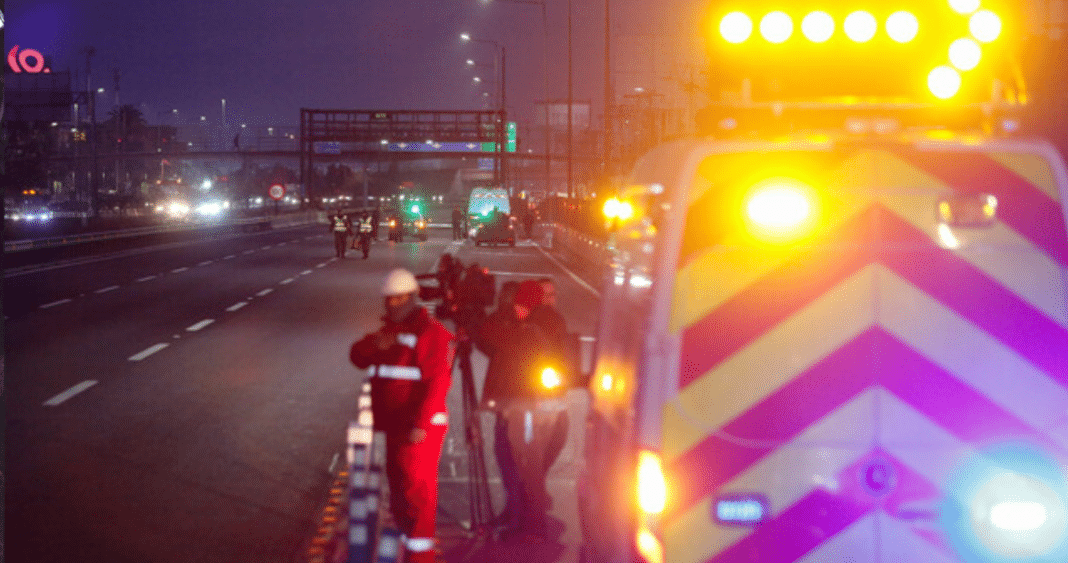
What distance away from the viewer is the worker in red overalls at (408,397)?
7.74 m

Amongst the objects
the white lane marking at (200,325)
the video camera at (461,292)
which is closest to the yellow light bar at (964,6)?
the video camera at (461,292)

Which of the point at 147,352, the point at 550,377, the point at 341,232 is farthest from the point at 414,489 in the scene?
the point at 341,232

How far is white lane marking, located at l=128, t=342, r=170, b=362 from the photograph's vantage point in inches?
763

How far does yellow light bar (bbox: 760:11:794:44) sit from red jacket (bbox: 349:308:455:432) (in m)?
2.90

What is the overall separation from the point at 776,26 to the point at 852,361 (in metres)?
1.45

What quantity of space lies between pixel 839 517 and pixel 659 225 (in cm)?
114

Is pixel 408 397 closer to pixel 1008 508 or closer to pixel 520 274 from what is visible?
pixel 1008 508

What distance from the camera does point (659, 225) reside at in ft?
16.0

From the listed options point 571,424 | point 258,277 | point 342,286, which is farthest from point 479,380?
point 258,277

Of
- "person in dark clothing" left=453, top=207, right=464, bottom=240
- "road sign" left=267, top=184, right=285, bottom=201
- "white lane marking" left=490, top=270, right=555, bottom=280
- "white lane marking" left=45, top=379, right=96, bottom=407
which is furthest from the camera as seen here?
"road sign" left=267, top=184, right=285, bottom=201

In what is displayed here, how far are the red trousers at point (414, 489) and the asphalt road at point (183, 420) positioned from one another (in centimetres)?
98

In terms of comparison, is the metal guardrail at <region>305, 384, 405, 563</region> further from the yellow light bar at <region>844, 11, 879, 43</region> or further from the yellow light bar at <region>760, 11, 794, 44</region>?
the yellow light bar at <region>844, 11, 879, 43</region>

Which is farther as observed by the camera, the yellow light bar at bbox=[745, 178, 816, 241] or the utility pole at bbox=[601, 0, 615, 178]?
the utility pole at bbox=[601, 0, 615, 178]

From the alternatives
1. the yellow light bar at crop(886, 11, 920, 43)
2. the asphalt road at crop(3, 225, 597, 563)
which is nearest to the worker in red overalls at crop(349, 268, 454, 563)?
the asphalt road at crop(3, 225, 597, 563)
